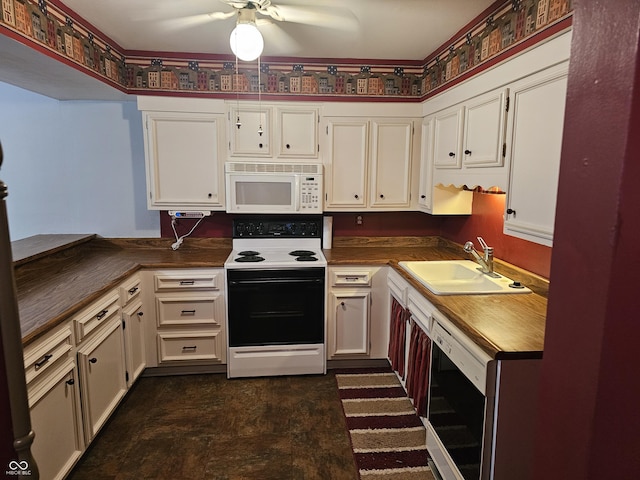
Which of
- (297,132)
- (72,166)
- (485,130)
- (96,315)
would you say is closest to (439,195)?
(485,130)

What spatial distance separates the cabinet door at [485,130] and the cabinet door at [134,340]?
→ 2.35m

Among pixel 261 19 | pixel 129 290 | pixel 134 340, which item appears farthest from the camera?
pixel 134 340

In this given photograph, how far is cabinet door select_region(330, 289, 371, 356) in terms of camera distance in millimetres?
3020

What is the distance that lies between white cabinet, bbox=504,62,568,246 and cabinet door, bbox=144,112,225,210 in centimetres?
206

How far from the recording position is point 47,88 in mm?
2748

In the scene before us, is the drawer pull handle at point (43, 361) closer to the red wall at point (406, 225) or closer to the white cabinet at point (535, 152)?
the red wall at point (406, 225)

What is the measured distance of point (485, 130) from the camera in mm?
2160

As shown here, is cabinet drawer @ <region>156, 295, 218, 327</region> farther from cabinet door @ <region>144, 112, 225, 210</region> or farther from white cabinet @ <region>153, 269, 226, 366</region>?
cabinet door @ <region>144, 112, 225, 210</region>

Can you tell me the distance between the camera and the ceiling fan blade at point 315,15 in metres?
2.15

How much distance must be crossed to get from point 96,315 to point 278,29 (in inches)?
78.2

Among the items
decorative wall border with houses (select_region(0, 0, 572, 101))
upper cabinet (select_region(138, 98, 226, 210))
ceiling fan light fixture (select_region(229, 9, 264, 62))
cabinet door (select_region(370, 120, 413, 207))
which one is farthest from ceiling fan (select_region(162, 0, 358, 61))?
cabinet door (select_region(370, 120, 413, 207))

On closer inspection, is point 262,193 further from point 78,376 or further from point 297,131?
point 78,376

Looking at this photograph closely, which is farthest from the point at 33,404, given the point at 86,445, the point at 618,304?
the point at 618,304

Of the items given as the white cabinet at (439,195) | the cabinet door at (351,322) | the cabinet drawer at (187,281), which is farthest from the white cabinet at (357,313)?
the cabinet drawer at (187,281)
